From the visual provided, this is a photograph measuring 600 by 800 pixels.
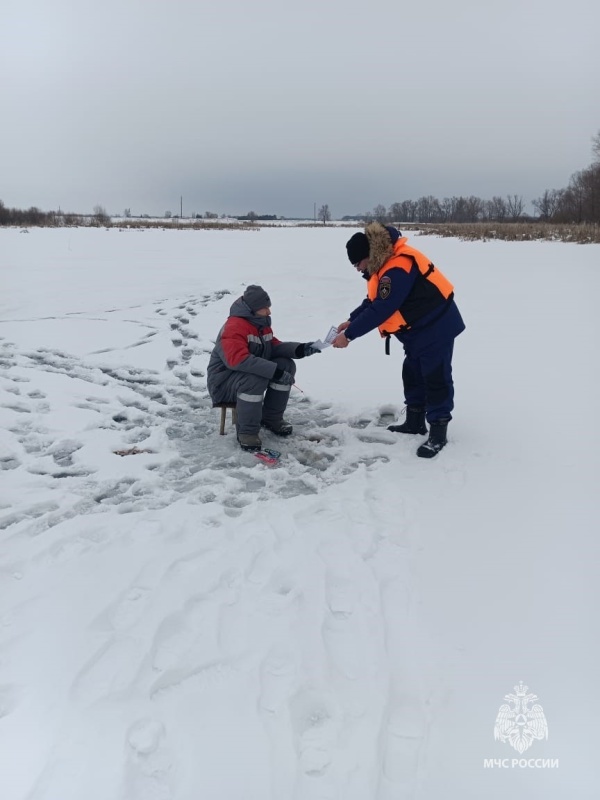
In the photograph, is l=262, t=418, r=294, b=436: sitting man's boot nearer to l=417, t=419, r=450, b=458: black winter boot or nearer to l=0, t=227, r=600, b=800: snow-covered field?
l=0, t=227, r=600, b=800: snow-covered field

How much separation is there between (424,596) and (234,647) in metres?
0.84

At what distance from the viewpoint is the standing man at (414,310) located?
3.62 metres

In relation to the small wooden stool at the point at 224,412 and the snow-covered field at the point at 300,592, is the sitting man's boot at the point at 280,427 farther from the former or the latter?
the small wooden stool at the point at 224,412

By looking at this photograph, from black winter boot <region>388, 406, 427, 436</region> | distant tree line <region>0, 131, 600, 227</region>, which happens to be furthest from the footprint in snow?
distant tree line <region>0, 131, 600, 227</region>

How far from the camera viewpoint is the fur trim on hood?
3654 millimetres

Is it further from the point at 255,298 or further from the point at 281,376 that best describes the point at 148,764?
the point at 255,298

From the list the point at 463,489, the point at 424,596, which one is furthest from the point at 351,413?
the point at 424,596

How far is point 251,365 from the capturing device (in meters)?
3.82

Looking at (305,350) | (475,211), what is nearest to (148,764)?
(305,350)

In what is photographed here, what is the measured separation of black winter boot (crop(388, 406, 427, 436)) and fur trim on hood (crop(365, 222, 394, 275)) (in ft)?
3.61

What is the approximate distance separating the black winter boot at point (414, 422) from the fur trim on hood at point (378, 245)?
110 cm

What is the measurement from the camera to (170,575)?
252 cm

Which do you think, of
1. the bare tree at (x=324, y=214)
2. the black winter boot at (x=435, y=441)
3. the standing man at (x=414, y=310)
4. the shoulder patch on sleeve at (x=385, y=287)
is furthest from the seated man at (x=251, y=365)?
the bare tree at (x=324, y=214)

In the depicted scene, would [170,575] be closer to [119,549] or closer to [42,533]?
[119,549]
